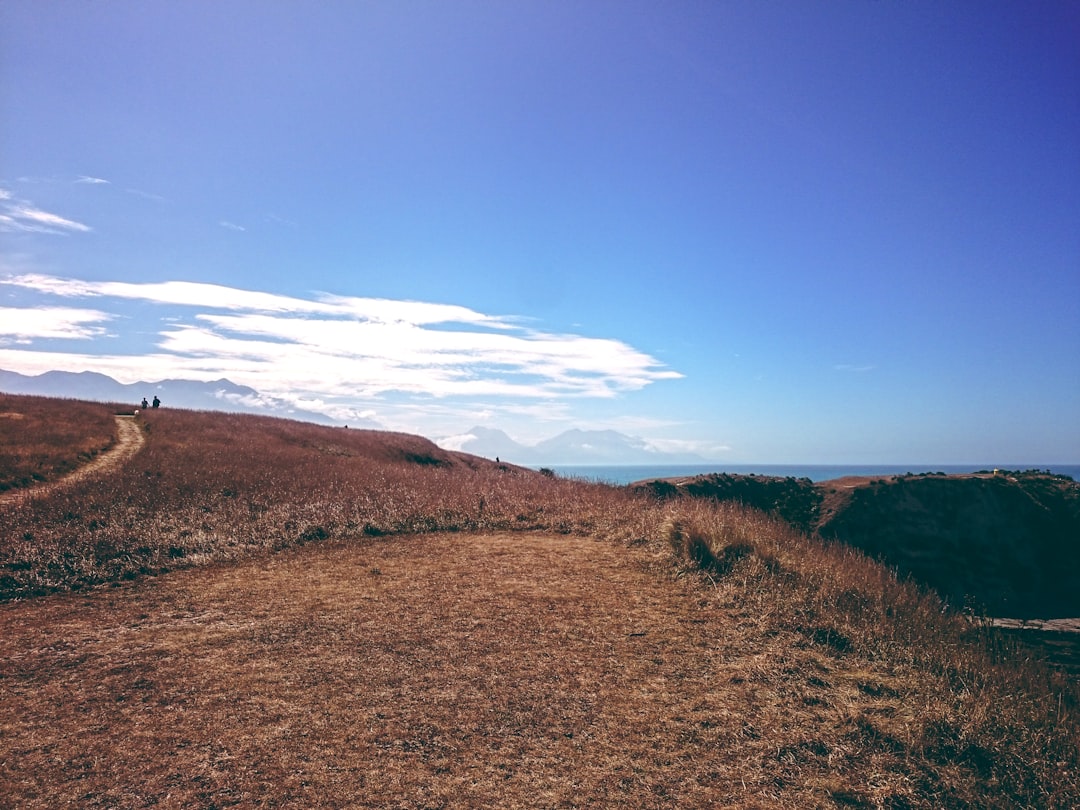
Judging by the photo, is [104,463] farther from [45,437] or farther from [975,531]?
[975,531]

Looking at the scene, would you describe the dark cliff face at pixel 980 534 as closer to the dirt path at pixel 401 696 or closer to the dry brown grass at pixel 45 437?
the dirt path at pixel 401 696

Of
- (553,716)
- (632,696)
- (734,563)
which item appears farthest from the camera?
(734,563)

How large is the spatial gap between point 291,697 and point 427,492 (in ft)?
45.9

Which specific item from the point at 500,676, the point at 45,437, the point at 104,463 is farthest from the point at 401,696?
the point at 45,437

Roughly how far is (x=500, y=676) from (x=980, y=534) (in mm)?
16005

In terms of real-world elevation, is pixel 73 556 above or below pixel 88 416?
below

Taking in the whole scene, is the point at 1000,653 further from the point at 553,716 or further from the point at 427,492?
the point at 427,492

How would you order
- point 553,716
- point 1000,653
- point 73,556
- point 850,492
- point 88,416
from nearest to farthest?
point 553,716 < point 1000,653 < point 73,556 < point 850,492 < point 88,416

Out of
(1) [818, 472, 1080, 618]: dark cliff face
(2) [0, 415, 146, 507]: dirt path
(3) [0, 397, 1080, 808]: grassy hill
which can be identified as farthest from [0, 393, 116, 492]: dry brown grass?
(1) [818, 472, 1080, 618]: dark cliff face

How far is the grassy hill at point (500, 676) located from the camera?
563 centimetres

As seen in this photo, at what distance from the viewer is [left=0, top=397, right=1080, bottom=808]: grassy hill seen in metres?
5.63

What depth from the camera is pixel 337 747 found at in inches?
241

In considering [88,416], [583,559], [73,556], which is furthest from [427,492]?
[88,416]

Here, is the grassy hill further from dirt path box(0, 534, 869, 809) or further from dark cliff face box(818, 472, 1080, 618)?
dark cliff face box(818, 472, 1080, 618)
